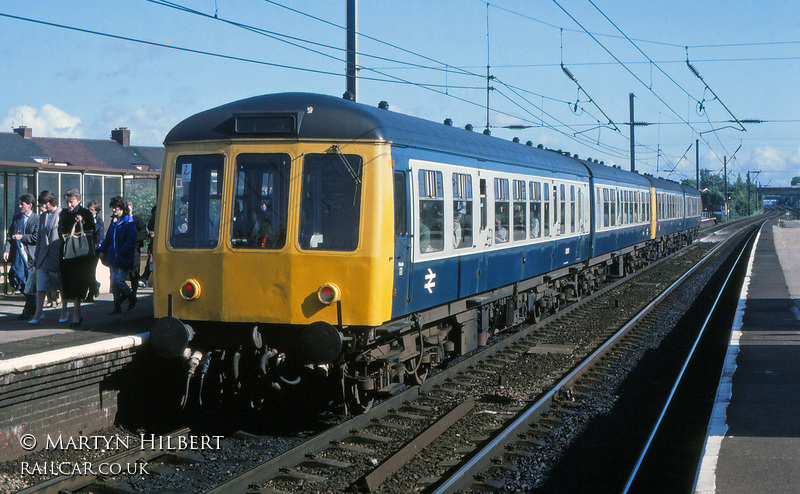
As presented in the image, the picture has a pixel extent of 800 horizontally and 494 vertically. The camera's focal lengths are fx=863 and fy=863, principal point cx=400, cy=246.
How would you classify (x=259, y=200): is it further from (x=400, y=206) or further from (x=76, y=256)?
(x=76, y=256)

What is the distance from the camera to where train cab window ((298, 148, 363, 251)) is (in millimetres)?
7633

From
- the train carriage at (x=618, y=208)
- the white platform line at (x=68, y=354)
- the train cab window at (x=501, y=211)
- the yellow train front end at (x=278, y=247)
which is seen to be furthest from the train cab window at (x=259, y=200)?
the train carriage at (x=618, y=208)

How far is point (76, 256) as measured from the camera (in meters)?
9.71

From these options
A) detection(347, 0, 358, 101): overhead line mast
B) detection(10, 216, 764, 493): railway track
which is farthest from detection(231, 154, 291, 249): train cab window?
detection(347, 0, 358, 101): overhead line mast

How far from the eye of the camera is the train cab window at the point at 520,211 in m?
12.2

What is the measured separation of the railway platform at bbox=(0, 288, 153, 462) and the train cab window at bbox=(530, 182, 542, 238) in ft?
20.6

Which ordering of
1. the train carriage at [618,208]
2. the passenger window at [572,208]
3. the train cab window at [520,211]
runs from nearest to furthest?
the train cab window at [520,211]
the passenger window at [572,208]
the train carriage at [618,208]

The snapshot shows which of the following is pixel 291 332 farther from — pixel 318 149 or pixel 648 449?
pixel 648 449

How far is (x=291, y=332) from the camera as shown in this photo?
7.79 metres

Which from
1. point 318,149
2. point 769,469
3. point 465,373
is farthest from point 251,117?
point 769,469

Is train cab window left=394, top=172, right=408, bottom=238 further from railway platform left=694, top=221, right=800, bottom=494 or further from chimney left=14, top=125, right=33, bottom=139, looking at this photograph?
chimney left=14, top=125, right=33, bottom=139

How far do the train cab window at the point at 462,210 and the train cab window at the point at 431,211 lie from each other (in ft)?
1.48

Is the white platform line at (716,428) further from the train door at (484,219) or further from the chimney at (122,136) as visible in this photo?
the chimney at (122,136)

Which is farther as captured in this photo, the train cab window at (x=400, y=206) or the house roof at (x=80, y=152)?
the house roof at (x=80, y=152)
